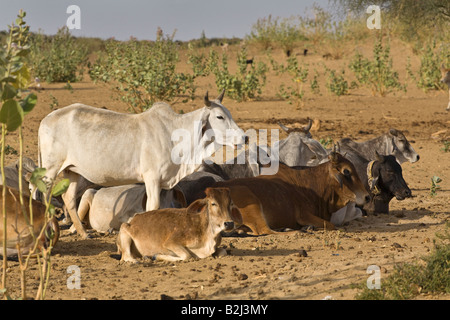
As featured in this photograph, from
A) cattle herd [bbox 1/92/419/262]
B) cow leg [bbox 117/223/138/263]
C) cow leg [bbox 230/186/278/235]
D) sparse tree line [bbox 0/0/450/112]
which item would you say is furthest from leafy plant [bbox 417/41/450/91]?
cow leg [bbox 117/223/138/263]

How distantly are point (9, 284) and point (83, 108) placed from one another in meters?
2.96

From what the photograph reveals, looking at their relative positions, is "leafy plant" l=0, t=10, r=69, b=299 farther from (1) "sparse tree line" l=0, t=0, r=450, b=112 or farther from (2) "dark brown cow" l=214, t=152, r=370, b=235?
(1) "sparse tree line" l=0, t=0, r=450, b=112

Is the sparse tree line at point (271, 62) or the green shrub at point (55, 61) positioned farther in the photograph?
the green shrub at point (55, 61)

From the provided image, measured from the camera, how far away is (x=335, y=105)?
66.0ft

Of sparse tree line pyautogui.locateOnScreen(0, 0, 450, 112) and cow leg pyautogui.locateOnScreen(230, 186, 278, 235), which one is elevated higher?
sparse tree line pyautogui.locateOnScreen(0, 0, 450, 112)

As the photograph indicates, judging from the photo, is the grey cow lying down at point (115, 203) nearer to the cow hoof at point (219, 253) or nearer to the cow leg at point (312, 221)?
the cow leg at point (312, 221)

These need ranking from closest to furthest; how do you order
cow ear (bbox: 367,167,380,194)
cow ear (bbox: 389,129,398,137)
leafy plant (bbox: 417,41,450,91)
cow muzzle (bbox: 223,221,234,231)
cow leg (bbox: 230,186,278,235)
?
cow muzzle (bbox: 223,221,234,231) < cow leg (bbox: 230,186,278,235) < cow ear (bbox: 367,167,380,194) < cow ear (bbox: 389,129,398,137) < leafy plant (bbox: 417,41,450,91)

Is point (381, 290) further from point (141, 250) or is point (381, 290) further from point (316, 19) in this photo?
point (316, 19)

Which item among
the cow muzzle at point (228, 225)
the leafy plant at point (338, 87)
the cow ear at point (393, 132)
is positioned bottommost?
the cow muzzle at point (228, 225)

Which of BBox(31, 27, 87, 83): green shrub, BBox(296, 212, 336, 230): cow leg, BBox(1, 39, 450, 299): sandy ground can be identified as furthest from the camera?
BBox(31, 27, 87, 83): green shrub

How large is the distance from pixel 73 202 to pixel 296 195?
8.20ft

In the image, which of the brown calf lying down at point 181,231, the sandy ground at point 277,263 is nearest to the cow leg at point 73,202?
the sandy ground at point 277,263

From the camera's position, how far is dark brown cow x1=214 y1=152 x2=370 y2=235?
8.27m

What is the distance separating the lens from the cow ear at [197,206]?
7070mm
